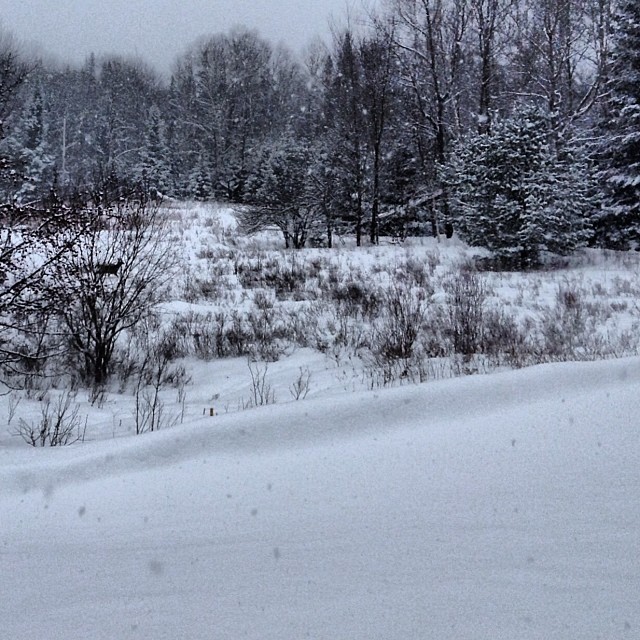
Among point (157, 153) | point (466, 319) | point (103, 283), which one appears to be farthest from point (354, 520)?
point (157, 153)

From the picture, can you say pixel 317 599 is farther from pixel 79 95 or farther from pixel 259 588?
pixel 79 95

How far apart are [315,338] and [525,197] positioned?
25.1ft

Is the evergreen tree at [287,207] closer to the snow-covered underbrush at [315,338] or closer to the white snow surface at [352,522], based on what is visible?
the snow-covered underbrush at [315,338]

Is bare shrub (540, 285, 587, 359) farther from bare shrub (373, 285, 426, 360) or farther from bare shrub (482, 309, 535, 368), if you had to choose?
bare shrub (373, 285, 426, 360)

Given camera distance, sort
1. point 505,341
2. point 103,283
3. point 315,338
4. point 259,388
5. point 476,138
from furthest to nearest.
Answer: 1. point 476,138
2. point 315,338
3. point 103,283
4. point 505,341
5. point 259,388

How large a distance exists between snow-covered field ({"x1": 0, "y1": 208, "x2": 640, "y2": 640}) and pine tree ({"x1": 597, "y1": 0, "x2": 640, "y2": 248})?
44.9 ft

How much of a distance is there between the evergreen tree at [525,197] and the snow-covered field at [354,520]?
365 inches

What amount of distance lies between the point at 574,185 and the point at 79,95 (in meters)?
51.3

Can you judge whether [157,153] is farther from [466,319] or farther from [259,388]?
[259,388]

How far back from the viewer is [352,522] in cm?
178

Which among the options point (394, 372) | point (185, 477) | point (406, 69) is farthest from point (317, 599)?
point (406, 69)

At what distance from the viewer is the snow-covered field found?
143 centimetres

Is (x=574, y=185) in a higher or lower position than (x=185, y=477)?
higher

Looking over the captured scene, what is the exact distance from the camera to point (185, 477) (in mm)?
2141
